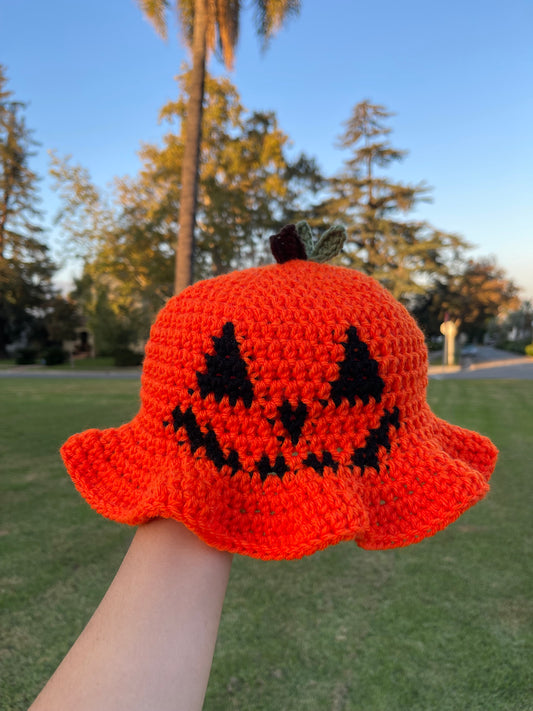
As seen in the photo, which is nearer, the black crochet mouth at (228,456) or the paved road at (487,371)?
the black crochet mouth at (228,456)

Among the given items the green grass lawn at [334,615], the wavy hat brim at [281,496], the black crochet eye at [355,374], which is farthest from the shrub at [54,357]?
the black crochet eye at [355,374]

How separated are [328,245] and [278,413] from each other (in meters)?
0.46

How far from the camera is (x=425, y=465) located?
0.88 metres

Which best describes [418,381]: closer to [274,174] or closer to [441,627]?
[441,627]


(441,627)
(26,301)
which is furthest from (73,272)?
(441,627)

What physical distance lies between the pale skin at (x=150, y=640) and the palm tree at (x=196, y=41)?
5.62 m

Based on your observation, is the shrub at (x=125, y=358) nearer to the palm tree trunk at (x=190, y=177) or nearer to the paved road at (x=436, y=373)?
the paved road at (x=436, y=373)

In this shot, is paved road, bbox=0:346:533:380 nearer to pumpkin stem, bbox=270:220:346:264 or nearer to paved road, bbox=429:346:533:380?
paved road, bbox=429:346:533:380

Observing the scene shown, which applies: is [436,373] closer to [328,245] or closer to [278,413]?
[328,245]

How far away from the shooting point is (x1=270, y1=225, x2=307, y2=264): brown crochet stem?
100cm

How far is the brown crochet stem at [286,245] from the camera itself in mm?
995

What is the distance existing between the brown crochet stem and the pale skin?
616mm

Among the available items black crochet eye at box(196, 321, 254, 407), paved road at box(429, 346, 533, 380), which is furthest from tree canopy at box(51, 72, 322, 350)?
black crochet eye at box(196, 321, 254, 407)

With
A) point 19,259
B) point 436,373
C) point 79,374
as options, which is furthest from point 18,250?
point 436,373
